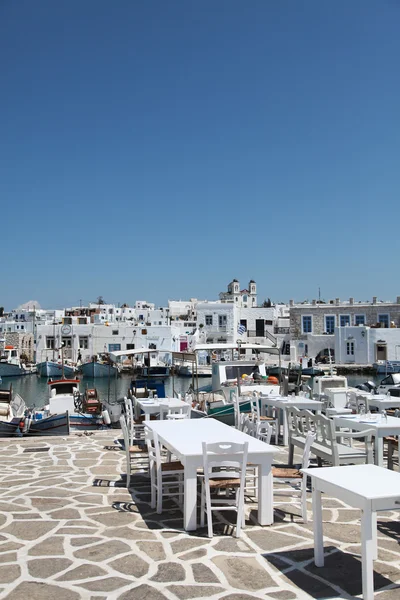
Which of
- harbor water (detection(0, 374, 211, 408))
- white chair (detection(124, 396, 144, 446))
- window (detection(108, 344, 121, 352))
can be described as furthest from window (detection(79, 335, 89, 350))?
white chair (detection(124, 396, 144, 446))

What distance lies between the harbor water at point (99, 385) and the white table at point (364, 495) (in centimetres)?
3407

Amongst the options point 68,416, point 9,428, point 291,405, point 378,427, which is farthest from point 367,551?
point 9,428

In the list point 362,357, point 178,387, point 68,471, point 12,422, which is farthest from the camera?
point 362,357

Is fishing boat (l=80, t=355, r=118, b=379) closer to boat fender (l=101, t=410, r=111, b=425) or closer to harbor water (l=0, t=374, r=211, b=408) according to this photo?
harbor water (l=0, t=374, r=211, b=408)

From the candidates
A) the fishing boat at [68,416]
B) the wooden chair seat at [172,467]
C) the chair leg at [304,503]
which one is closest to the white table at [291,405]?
the wooden chair seat at [172,467]

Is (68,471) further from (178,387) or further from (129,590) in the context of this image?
(178,387)

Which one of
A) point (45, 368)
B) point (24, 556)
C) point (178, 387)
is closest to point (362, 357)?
point (178, 387)

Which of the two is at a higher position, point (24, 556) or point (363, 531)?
point (363, 531)

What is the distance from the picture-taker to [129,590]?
431 cm

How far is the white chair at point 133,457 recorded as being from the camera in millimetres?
7620

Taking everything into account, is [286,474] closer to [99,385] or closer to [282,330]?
[99,385]

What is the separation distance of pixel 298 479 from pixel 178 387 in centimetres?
3973

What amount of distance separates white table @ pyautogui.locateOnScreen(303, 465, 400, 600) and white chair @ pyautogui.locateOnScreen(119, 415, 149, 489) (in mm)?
3490

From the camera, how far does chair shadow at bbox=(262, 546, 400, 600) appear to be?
4.29 meters
